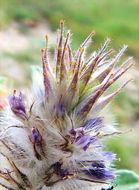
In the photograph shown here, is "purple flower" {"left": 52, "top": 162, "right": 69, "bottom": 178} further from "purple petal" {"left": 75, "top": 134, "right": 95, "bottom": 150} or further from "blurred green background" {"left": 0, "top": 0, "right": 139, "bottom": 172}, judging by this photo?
"blurred green background" {"left": 0, "top": 0, "right": 139, "bottom": 172}

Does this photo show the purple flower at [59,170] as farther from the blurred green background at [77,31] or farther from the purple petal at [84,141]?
the blurred green background at [77,31]

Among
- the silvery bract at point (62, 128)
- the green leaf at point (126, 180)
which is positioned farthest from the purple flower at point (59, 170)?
the green leaf at point (126, 180)

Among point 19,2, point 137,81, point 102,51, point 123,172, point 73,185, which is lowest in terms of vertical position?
point 73,185

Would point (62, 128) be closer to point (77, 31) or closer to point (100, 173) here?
point (100, 173)

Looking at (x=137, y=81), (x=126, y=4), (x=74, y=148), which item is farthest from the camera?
(x=126, y=4)

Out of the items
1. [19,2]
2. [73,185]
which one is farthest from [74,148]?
[19,2]

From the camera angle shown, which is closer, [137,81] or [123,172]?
[123,172]

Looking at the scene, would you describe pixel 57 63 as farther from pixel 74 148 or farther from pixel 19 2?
pixel 19 2
